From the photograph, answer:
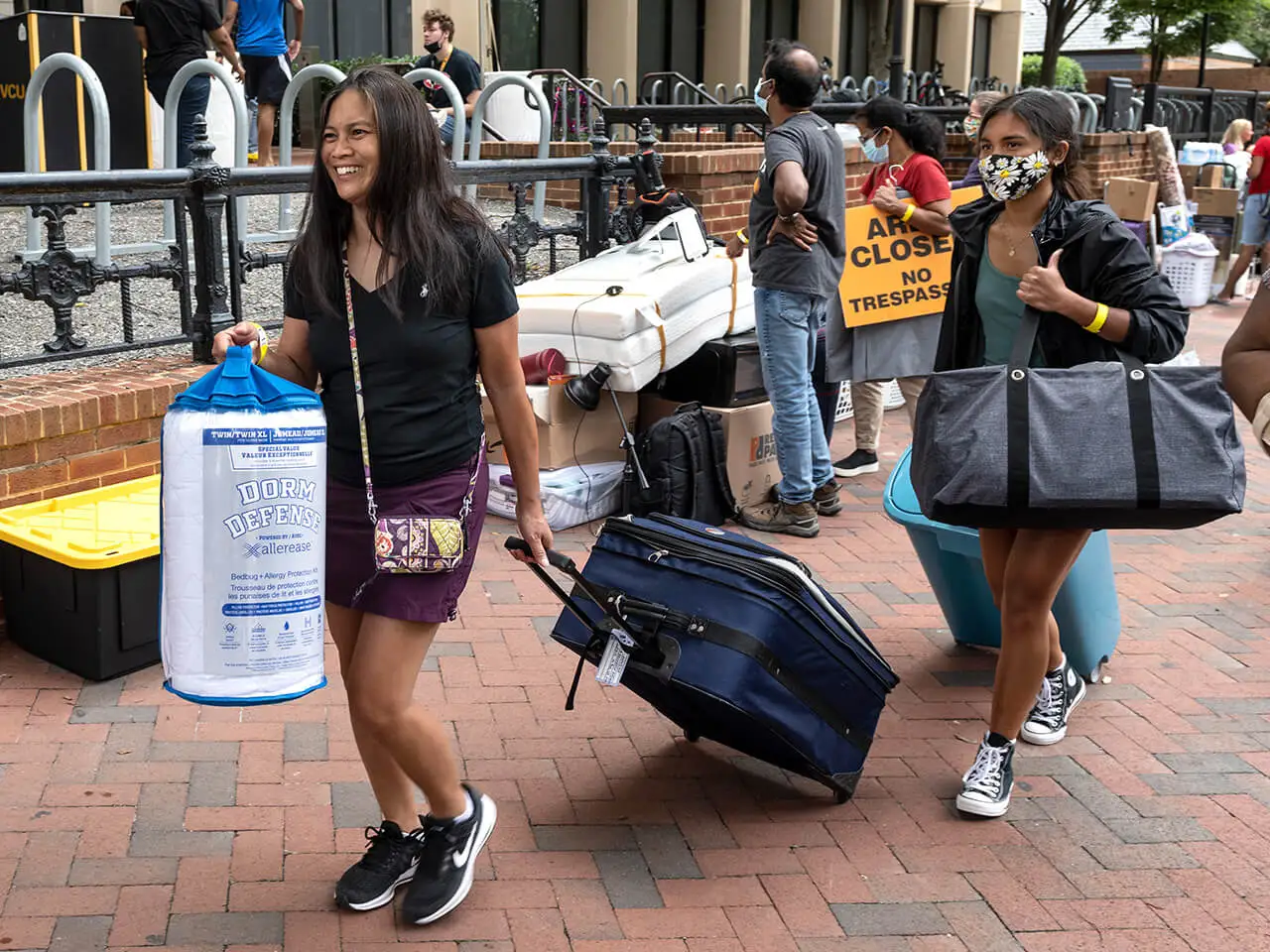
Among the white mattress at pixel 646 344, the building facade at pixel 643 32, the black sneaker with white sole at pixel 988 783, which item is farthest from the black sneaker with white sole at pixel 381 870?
the building facade at pixel 643 32

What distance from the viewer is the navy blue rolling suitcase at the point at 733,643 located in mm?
3490

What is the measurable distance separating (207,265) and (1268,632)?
168 inches

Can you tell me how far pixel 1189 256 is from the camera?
1343 cm

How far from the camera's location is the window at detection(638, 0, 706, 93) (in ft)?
87.6

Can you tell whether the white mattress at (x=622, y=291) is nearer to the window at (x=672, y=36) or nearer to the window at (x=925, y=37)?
the window at (x=672, y=36)

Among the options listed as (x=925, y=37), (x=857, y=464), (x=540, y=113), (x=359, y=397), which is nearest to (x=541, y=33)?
(x=925, y=37)

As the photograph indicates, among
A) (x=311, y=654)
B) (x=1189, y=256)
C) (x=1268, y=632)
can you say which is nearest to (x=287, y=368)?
(x=311, y=654)

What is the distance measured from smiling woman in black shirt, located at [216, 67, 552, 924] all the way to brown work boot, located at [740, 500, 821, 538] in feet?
11.0

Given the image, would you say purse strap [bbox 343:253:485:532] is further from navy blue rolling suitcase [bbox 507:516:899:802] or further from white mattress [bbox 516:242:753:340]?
white mattress [bbox 516:242:753:340]

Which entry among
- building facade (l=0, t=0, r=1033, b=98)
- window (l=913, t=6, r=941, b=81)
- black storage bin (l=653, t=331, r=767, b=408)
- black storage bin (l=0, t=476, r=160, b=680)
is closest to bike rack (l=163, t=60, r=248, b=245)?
black storage bin (l=0, t=476, r=160, b=680)

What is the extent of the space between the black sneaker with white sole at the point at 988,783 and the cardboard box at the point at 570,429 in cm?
296

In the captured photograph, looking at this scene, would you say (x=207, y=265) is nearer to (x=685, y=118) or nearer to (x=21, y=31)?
(x=21, y=31)

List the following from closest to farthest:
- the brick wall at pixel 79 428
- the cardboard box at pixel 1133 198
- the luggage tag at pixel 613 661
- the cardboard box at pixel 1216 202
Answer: the luggage tag at pixel 613 661 < the brick wall at pixel 79 428 < the cardboard box at pixel 1133 198 < the cardboard box at pixel 1216 202

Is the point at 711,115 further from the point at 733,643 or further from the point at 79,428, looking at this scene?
the point at 733,643
